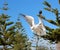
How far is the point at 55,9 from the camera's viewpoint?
20656 millimetres

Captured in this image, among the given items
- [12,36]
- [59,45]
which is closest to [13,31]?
[12,36]

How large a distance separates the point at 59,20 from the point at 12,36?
8.61m

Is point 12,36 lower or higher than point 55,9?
lower

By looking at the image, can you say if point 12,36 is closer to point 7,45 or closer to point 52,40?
point 7,45

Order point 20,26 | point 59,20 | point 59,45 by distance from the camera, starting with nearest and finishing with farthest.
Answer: point 59,20
point 59,45
point 20,26

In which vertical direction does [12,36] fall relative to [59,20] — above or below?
below

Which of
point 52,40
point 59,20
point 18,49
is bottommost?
point 18,49

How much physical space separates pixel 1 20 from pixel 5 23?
1.97ft

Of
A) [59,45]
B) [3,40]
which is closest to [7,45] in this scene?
[3,40]

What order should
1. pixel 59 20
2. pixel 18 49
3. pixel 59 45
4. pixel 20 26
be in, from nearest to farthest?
pixel 59 20
pixel 59 45
pixel 18 49
pixel 20 26

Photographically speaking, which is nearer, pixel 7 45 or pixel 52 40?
pixel 52 40

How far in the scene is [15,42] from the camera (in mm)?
28328

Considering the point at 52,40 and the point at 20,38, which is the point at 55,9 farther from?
the point at 20,38

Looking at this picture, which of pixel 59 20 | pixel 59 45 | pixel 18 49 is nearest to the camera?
pixel 59 20
